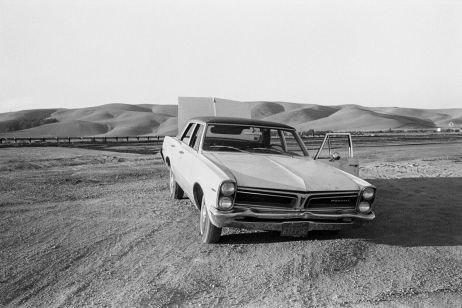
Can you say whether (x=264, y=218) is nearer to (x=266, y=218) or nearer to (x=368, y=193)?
(x=266, y=218)

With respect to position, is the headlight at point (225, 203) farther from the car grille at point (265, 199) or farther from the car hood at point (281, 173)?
the car hood at point (281, 173)

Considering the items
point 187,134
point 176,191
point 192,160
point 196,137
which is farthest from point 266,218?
point 176,191

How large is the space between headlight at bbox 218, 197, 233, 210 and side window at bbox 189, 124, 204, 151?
1.59m

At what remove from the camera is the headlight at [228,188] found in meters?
4.44

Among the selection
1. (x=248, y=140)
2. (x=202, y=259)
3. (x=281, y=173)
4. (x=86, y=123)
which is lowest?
(x=86, y=123)

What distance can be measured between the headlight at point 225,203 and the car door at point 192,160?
0.87 metres

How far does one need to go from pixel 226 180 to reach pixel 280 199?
649mm

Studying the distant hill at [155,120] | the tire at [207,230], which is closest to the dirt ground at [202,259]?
the tire at [207,230]

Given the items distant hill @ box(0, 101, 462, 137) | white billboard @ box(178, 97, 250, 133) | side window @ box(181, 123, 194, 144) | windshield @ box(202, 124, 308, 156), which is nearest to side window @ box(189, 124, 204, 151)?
windshield @ box(202, 124, 308, 156)

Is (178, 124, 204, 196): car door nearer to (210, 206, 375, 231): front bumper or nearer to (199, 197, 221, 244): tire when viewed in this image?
(199, 197, 221, 244): tire

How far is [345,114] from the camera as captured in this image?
408 ft

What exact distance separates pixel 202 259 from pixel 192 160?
5.28 ft

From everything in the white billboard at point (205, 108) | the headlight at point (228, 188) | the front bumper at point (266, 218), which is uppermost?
the white billboard at point (205, 108)

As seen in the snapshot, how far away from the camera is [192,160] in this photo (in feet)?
18.7
